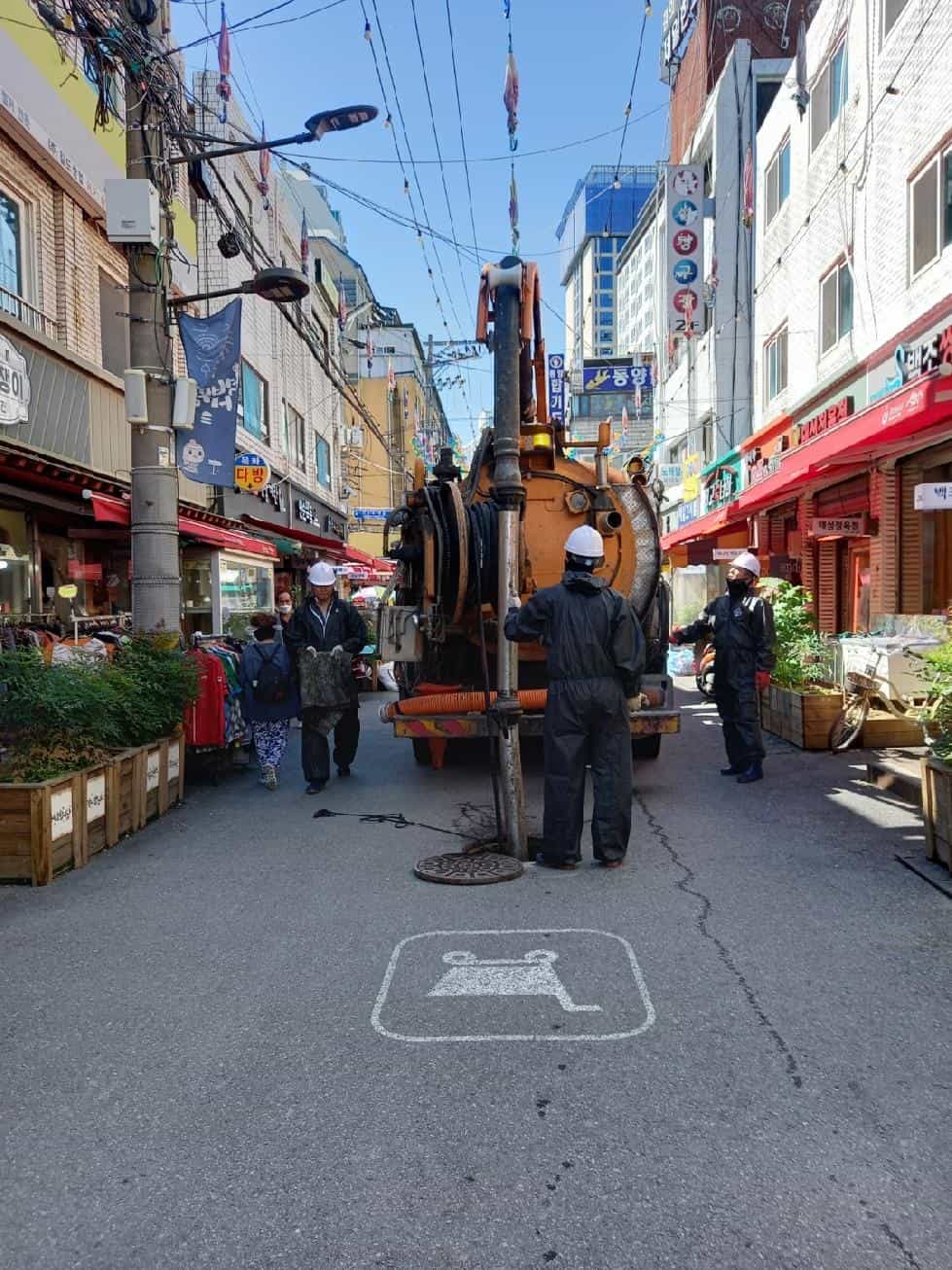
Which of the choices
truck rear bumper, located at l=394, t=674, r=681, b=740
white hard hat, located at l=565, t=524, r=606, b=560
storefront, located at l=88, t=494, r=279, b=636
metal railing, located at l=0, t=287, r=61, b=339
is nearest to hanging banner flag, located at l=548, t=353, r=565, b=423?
storefront, located at l=88, t=494, r=279, b=636

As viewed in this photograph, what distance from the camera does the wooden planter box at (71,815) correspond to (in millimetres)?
5246

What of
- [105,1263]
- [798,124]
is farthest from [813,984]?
[798,124]

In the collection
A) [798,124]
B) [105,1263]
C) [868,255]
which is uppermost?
[798,124]

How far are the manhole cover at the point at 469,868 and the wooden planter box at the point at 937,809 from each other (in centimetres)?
239

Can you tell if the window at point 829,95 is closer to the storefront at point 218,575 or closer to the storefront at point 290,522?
the storefront at point 218,575

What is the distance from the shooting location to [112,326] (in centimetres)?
1365

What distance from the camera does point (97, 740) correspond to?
601cm

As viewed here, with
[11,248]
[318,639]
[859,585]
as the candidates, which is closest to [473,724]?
[318,639]

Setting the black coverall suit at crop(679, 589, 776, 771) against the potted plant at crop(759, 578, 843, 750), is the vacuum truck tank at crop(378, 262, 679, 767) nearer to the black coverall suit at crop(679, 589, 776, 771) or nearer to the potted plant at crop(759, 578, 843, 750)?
the black coverall suit at crop(679, 589, 776, 771)

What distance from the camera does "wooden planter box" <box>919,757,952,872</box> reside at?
201 inches

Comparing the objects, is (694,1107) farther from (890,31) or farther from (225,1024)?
(890,31)

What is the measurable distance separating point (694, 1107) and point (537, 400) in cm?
617

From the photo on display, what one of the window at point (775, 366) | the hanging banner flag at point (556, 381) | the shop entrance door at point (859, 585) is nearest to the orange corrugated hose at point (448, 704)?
the shop entrance door at point (859, 585)

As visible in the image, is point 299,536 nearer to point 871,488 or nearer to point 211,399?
point 871,488
